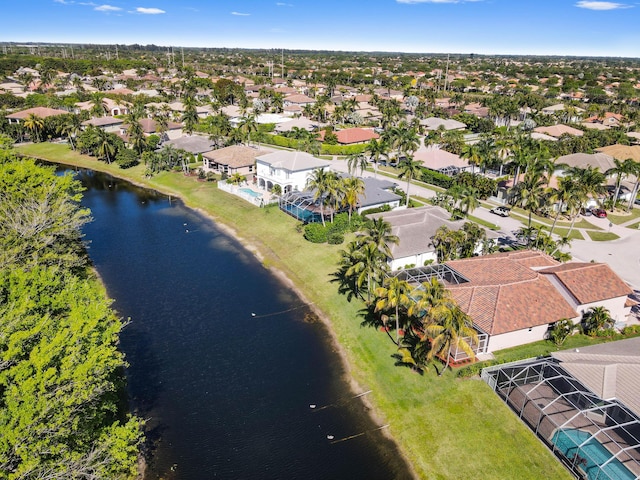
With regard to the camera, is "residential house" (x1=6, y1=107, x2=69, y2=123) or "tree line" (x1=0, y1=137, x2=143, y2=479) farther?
"residential house" (x1=6, y1=107, x2=69, y2=123)

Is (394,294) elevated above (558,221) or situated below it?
above

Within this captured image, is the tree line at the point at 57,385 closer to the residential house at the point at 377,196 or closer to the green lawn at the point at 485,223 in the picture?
the residential house at the point at 377,196

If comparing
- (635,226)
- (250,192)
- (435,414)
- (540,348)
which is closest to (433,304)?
(435,414)

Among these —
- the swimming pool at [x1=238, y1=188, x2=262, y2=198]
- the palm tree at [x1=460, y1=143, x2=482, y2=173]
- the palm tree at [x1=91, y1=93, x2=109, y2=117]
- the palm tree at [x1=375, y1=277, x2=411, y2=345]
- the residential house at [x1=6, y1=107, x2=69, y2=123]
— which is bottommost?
the swimming pool at [x1=238, y1=188, x2=262, y2=198]

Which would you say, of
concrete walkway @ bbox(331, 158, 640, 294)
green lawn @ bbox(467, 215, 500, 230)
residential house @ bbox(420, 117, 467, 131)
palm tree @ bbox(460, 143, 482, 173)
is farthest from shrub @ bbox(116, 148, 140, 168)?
residential house @ bbox(420, 117, 467, 131)

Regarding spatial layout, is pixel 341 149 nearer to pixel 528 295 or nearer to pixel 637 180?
pixel 637 180

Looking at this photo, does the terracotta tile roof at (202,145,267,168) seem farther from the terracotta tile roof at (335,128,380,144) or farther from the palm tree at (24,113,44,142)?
the palm tree at (24,113,44,142)
